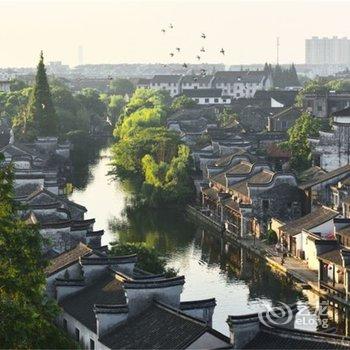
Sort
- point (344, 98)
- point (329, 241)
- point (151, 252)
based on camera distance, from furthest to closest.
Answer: point (344, 98)
point (329, 241)
point (151, 252)

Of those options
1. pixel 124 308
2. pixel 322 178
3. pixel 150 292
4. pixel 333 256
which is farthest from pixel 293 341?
pixel 322 178

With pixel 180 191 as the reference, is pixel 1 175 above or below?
above

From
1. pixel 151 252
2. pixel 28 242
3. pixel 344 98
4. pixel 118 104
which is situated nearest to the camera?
pixel 28 242

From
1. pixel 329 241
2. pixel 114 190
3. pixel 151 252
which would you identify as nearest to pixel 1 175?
pixel 151 252

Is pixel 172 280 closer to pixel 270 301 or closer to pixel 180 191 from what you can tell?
pixel 270 301

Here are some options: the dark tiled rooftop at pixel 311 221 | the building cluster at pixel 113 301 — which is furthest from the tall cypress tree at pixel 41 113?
the building cluster at pixel 113 301

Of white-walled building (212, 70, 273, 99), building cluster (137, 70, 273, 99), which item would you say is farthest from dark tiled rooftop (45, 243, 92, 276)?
white-walled building (212, 70, 273, 99)

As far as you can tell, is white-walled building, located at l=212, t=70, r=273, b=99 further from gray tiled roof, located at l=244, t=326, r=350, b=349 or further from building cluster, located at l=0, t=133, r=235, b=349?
gray tiled roof, located at l=244, t=326, r=350, b=349

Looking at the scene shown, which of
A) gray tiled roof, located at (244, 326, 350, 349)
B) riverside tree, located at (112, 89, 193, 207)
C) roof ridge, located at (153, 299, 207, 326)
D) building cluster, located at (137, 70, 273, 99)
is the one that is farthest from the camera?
building cluster, located at (137, 70, 273, 99)
